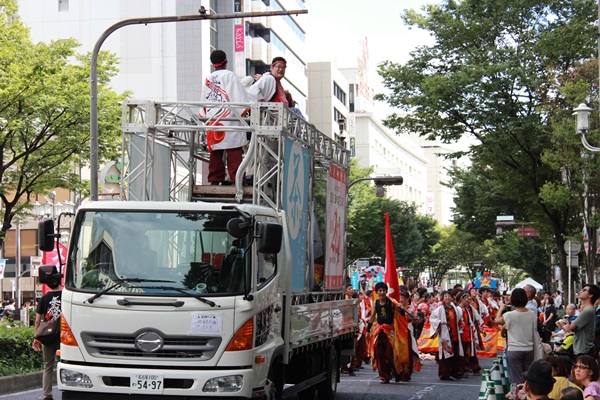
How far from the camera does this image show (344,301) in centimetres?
1531

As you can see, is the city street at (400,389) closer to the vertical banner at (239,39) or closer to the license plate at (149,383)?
the license plate at (149,383)

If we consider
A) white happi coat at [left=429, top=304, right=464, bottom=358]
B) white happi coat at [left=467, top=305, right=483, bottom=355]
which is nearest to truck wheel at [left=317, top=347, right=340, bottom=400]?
white happi coat at [left=429, top=304, right=464, bottom=358]

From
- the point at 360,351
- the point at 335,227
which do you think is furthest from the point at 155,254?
the point at 360,351

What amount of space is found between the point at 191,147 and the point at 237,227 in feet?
11.5

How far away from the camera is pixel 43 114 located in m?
31.6

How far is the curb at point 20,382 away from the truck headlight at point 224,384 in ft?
26.1

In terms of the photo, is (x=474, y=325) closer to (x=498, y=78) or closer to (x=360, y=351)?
(x=360, y=351)

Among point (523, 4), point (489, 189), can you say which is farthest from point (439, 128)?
point (489, 189)

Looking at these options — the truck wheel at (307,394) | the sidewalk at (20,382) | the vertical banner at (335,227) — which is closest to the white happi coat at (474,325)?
the vertical banner at (335,227)

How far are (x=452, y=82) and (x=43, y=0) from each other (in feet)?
118

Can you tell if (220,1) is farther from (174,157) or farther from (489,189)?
(174,157)

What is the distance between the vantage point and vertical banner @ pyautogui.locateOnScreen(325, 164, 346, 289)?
1391 centimetres

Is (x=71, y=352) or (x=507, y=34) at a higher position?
(x=507, y=34)

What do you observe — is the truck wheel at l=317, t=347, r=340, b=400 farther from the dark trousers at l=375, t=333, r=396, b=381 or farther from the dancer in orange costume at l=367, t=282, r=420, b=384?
the dark trousers at l=375, t=333, r=396, b=381
